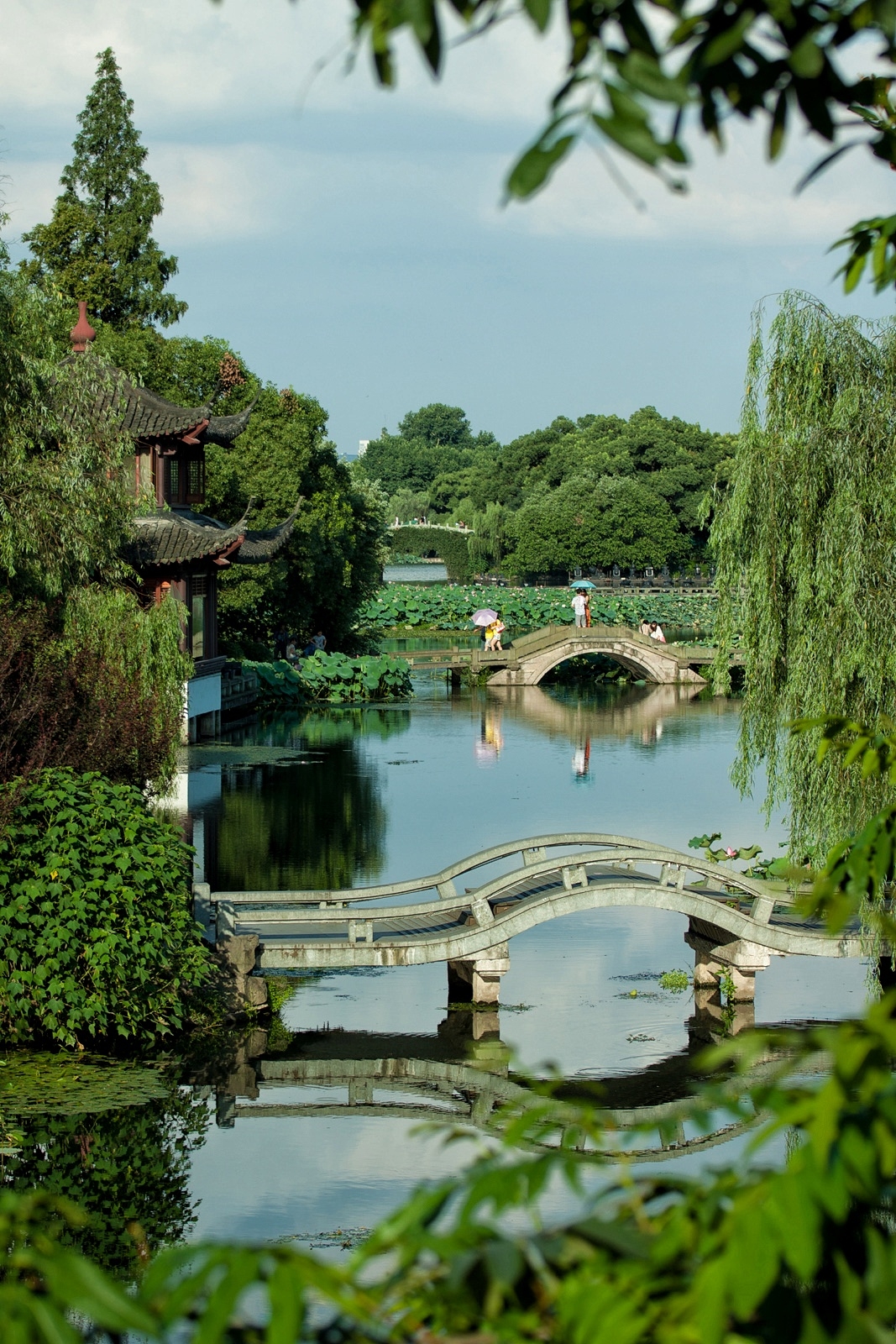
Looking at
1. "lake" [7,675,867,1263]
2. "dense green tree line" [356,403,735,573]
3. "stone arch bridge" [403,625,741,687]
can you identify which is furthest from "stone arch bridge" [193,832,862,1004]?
"dense green tree line" [356,403,735,573]

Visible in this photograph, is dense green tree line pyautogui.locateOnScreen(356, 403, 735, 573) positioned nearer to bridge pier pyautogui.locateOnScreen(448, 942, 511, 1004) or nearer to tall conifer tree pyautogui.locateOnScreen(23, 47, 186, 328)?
tall conifer tree pyautogui.locateOnScreen(23, 47, 186, 328)

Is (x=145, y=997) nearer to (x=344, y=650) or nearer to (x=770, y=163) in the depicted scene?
(x=770, y=163)

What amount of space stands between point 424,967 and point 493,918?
242 cm

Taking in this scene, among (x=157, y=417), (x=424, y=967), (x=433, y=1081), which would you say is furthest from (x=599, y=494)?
(x=433, y=1081)

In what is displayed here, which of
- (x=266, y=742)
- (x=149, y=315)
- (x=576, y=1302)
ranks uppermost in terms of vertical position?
(x=149, y=315)

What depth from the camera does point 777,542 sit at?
12.3 m

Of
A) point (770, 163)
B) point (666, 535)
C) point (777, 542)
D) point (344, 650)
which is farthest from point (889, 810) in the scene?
point (666, 535)

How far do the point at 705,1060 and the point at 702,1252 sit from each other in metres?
0.24

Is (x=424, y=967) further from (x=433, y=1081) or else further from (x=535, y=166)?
(x=535, y=166)

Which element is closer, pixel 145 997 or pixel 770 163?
pixel 770 163

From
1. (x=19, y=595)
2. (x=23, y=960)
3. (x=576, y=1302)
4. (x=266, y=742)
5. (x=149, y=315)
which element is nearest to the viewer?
(x=576, y=1302)

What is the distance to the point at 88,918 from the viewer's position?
10523 millimetres

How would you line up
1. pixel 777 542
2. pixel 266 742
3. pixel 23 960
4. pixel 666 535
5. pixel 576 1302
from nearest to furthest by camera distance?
1. pixel 576 1302
2. pixel 23 960
3. pixel 777 542
4. pixel 266 742
5. pixel 666 535

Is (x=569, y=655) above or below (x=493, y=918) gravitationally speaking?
above
